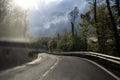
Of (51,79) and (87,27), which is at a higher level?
(87,27)

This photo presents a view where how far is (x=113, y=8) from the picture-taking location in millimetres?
51156

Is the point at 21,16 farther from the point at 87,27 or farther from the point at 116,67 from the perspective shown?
the point at 116,67

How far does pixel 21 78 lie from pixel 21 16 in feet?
266

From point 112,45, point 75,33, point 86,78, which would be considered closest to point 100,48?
point 112,45

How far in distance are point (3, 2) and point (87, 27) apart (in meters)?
17.9

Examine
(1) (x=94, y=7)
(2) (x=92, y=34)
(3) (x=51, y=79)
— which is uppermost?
(1) (x=94, y=7)

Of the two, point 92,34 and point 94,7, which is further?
point 92,34

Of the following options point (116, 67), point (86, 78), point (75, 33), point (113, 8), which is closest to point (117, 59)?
point (116, 67)

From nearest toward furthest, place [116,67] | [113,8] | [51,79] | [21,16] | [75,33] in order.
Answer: [51,79]
[116,67]
[113,8]
[21,16]
[75,33]

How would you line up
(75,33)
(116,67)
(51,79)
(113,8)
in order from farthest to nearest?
(75,33) → (113,8) → (116,67) → (51,79)

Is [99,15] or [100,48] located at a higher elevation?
[99,15]

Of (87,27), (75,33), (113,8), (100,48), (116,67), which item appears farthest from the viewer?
(75,33)

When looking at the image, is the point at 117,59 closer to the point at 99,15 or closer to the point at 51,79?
the point at 51,79

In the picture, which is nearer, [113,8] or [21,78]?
[21,78]
